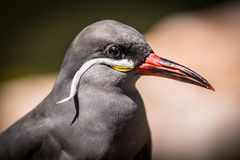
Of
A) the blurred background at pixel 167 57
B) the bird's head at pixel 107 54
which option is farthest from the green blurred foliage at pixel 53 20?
the bird's head at pixel 107 54

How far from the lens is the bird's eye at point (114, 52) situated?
432cm

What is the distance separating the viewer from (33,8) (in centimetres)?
1141

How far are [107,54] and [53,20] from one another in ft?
23.3

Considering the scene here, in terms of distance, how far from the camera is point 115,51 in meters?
4.32

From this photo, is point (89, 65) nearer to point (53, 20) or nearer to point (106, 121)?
point (106, 121)

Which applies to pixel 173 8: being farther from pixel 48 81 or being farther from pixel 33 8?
pixel 48 81

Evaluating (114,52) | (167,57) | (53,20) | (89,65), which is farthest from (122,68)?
(53,20)

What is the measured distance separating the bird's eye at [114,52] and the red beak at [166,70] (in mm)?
187

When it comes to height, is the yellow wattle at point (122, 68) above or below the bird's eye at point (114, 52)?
below

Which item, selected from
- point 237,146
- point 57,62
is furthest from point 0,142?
point 57,62

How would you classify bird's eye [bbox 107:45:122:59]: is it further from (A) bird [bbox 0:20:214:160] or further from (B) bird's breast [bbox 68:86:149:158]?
(B) bird's breast [bbox 68:86:149:158]

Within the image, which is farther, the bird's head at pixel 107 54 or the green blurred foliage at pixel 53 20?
the green blurred foliage at pixel 53 20

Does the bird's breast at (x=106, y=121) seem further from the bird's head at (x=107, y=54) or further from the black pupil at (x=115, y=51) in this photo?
the black pupil at (x=115, y=51)

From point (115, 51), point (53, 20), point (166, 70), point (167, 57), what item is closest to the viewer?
point (115, 51)
